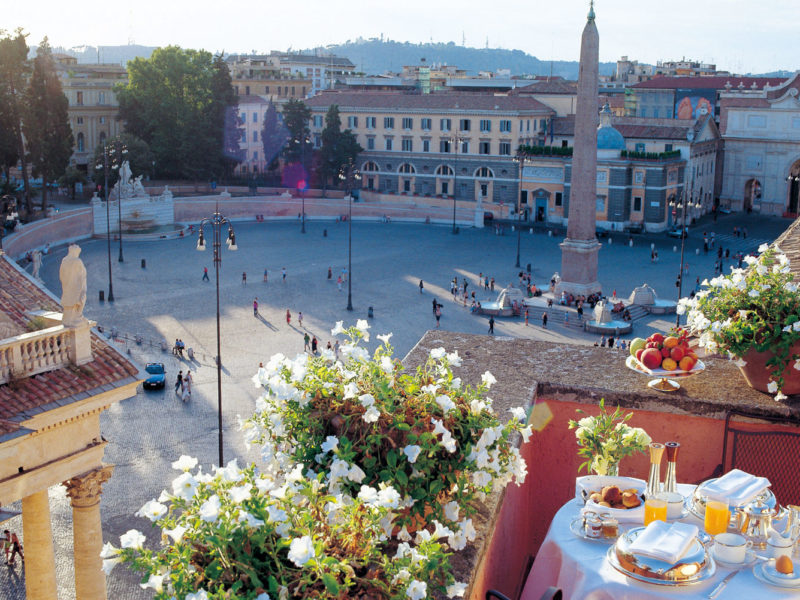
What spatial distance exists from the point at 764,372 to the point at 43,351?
6.27 metres

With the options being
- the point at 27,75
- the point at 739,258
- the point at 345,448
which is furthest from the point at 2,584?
the point at 27,75

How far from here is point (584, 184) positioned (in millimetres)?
34406

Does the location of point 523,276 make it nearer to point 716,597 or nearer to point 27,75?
point 27,75

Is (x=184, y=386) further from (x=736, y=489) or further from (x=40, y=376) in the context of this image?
(x=736, y=489)

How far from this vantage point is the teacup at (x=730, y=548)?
4.79m

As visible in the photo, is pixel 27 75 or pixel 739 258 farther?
pixel 27 75

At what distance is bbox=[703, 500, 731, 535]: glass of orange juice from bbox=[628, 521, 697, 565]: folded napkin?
344 mm

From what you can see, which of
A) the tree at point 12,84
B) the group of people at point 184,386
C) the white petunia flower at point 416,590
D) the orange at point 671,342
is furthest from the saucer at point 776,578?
the tree at point 12,84

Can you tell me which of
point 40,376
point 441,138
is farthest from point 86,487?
point 441,138

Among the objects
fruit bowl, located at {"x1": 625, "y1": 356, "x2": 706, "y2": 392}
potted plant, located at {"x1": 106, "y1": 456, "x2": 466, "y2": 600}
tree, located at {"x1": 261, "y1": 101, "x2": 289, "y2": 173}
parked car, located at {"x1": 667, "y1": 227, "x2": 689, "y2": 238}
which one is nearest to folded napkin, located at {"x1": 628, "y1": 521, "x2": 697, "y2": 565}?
potted plant, located at {"x1": 106, "y1": 456, "x2": 466, "y2": 600}

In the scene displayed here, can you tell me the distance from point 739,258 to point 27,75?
113 feet

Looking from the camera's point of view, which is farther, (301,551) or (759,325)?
(759,325)

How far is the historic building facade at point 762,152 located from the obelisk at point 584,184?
30.3 m

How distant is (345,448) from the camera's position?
184 inches
